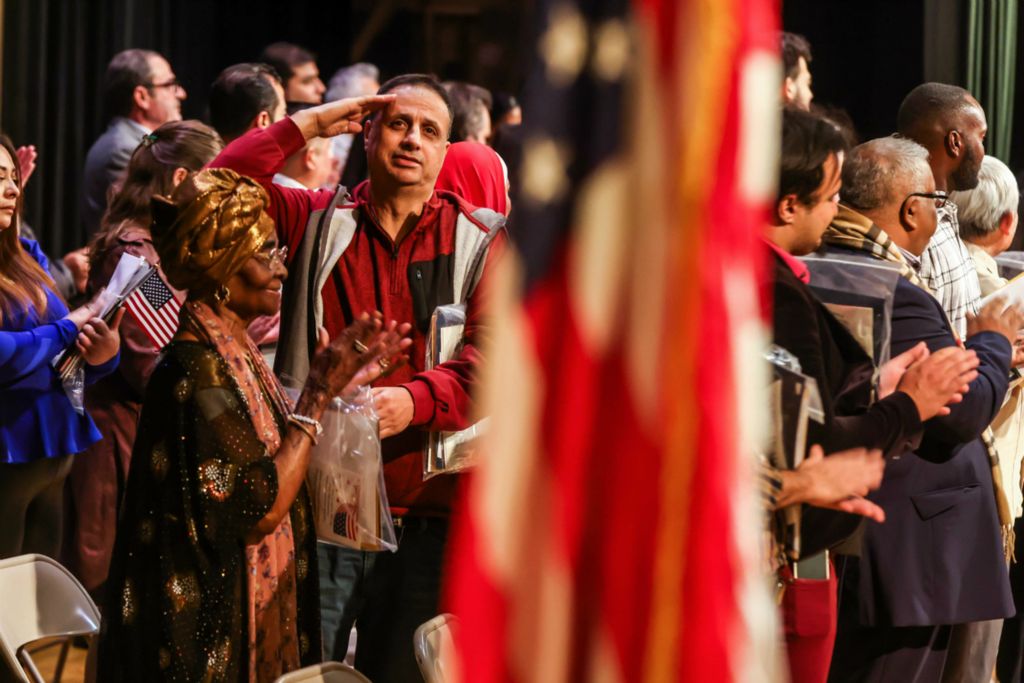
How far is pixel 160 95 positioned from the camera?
5.50 meters

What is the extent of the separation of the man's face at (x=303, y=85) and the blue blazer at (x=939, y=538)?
3959 mm

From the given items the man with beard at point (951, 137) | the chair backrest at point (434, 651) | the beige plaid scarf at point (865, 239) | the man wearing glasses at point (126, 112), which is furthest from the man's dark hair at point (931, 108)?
the man wearing glasses at point (126, 112)

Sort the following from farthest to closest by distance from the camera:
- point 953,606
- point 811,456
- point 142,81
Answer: point 142,81
point 953,606
point 811,456

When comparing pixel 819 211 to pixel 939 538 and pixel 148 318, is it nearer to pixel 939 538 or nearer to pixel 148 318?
pixel 939 538

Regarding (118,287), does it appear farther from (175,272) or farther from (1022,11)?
(1022,11)

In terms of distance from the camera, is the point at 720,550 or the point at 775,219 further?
the point at 775,219

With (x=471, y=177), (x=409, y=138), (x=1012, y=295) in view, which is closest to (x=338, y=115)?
(x=409, y=138)

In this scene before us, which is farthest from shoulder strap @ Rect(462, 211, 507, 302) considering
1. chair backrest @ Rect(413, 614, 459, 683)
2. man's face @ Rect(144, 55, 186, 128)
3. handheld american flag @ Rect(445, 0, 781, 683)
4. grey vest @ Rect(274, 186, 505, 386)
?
man's face @ Rect(144, 55, 186, 128)

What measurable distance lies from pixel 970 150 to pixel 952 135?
2.5 inches

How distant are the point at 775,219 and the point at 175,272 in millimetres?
1029

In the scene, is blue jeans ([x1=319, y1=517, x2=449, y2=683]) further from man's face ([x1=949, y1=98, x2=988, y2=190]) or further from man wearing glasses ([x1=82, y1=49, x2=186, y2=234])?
man wearing glasses ([x1=82, y1=49, x2=186, y2=234])

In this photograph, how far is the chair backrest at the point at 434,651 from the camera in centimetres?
230

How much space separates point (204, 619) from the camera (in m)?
2.30

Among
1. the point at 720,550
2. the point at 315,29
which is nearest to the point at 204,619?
the point at 720,550
